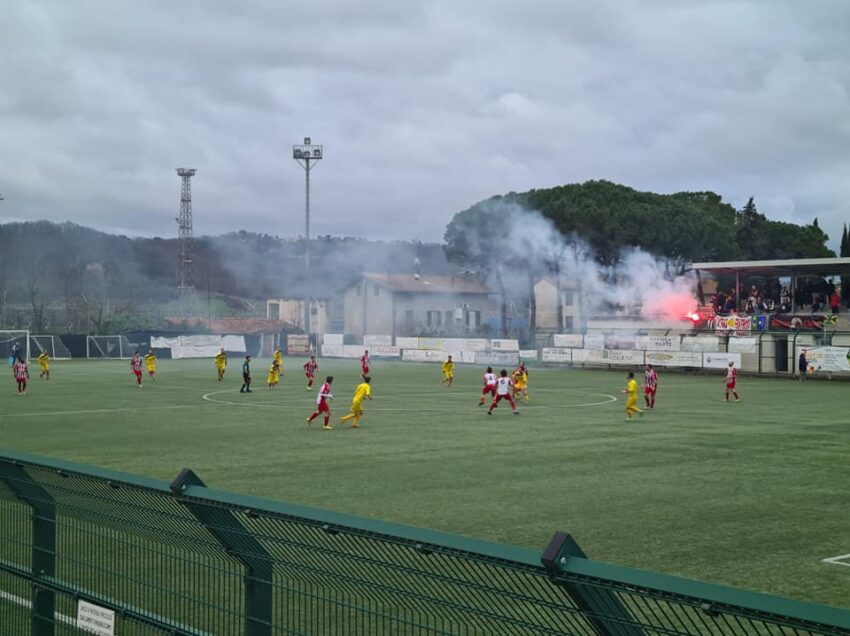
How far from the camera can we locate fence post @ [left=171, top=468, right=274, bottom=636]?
503 cm

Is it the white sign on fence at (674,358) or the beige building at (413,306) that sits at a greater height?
the beige building at (413,306)

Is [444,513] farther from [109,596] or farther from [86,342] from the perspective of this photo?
[86,342]

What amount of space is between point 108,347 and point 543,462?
68.9m

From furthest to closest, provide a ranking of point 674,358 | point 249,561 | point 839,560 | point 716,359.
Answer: point 674,358 → point 716,359 → point 839,560 → point 249,561

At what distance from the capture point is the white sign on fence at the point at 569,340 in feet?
223

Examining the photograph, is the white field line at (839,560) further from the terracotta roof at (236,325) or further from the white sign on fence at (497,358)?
the terracotta roof at (236,325)

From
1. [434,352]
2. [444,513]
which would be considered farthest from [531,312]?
[444,513]

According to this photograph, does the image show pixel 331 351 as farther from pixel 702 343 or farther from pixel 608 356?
pixel 702 343

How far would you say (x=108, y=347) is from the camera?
8256 cm

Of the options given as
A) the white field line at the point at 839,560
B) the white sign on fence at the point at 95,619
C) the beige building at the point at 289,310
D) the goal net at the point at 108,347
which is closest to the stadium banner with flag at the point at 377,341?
the goal net at the point at 108,347

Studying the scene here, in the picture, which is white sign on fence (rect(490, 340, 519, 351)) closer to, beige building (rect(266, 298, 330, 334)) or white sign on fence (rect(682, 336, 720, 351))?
white sign on fence (rect(682, 336, 720, 351))

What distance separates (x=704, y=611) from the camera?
10.6 feet

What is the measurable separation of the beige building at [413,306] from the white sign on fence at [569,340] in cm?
2512

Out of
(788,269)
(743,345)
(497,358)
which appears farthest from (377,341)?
(788,269)
